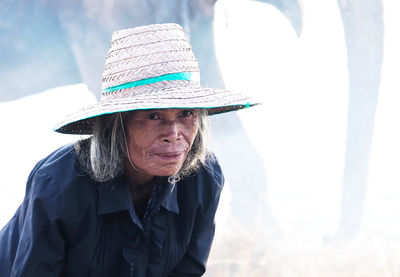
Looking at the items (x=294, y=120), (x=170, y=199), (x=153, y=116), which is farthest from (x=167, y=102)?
(x=294, y=120)

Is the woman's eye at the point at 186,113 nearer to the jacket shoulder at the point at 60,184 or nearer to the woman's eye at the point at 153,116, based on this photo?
the woman's eye at the point at 153,116

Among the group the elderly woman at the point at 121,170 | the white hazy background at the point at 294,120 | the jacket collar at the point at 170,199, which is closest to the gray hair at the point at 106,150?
the elderly woman at the point at 121,170

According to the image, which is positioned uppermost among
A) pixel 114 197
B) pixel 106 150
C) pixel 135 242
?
pixel 106 150

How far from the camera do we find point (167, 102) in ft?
3.68

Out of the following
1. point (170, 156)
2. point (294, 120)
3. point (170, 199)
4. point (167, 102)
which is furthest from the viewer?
point (294, 120)

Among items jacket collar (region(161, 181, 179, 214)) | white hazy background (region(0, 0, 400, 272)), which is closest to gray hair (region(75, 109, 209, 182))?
jacket collar (region(161, 181, 179, 214))

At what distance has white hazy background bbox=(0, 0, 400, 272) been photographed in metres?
2.92

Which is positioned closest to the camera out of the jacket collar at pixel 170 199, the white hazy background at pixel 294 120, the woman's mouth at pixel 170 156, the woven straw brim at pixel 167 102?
the woven straw brim at pixel 167 102

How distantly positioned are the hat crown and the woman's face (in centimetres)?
6

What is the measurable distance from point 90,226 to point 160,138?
0.24 m

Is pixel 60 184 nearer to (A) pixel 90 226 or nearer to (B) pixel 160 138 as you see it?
(A) pixel 90 226

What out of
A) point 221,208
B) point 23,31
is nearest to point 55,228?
point 221,208

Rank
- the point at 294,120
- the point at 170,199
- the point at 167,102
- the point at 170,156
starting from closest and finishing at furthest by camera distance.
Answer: the point at 167,102
the point at 170,156
the point at 170,199
the point at 294,120

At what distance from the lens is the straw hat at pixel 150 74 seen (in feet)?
3.88
